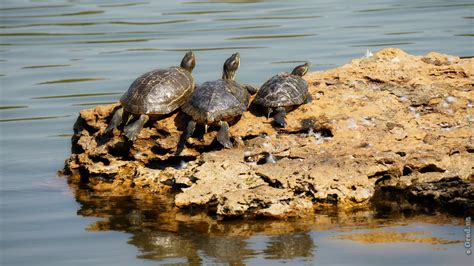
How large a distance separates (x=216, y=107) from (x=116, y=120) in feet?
2.67

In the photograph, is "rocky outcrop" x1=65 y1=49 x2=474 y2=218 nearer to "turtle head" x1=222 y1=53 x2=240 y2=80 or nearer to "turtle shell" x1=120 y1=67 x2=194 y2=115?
"turtle shell" x1=120 y1=67 x2=194 y2=115

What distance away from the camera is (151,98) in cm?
652

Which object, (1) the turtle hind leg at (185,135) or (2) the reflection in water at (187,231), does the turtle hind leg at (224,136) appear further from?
(2) the reflection in water at (187,231)

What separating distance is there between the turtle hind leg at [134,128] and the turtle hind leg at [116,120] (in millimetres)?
142

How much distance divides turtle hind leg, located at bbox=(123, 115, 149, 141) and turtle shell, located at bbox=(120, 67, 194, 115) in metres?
0.07

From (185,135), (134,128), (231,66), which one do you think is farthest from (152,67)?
(185,135)

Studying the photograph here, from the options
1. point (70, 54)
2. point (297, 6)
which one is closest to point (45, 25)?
point (70, 54)

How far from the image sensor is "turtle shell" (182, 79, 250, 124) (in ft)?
20.6

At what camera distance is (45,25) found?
46.7ft

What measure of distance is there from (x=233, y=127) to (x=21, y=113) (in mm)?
3715

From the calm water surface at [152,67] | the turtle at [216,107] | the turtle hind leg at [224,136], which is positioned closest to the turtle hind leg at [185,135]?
the turtle at [216,107]

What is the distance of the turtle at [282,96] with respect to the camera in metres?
6.35

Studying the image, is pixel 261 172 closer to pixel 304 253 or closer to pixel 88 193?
pixel 304 253

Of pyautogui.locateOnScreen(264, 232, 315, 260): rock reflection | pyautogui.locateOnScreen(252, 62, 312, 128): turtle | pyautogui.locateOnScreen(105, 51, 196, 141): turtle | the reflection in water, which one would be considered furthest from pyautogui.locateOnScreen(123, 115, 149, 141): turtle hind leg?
pyautogui.locateOnScreen(264, 232, 315, 260): rock reflection
